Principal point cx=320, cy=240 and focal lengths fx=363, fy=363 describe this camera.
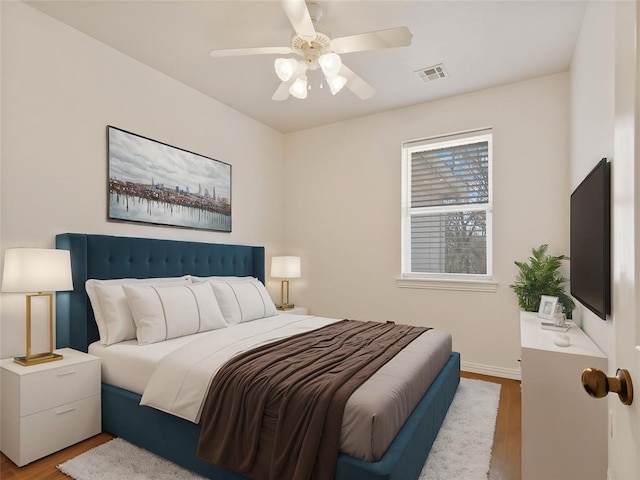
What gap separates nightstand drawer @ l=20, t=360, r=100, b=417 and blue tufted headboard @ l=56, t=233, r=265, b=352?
35 cm

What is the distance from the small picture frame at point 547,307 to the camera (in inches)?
110

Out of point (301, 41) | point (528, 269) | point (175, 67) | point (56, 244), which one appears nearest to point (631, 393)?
point (301, 41)

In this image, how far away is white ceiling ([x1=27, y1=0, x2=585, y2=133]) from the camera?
2.53 m

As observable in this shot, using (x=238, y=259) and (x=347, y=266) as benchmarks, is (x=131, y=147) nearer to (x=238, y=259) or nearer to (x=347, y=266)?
(x=238, y=259)

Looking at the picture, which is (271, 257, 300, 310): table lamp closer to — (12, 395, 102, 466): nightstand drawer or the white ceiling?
the white ceiling

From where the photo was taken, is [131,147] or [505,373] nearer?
[131,147]

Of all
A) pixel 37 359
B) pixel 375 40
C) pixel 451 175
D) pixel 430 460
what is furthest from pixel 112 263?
pixel 451 175

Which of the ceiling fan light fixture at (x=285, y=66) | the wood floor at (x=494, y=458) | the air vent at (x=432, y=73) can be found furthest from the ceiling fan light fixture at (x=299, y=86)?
the wood floor at (x=494, y=458)

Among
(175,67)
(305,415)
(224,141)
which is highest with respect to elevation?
(175,67)

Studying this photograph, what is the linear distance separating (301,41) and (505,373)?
347cm

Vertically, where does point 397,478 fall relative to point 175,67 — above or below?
below

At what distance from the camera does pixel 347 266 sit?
179 inches

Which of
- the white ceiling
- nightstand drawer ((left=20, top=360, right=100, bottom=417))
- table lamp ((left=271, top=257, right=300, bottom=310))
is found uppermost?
the white ceiling

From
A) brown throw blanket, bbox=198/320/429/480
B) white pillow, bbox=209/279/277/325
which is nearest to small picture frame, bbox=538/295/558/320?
brown throw blanket, bbox=198/320/429/480
